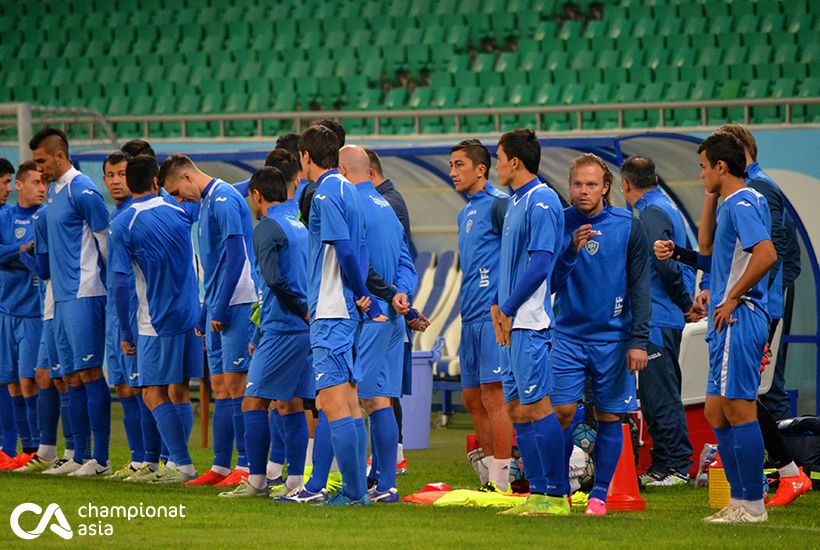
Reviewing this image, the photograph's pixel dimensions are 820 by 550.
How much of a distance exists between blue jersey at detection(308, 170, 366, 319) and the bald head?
499 mm

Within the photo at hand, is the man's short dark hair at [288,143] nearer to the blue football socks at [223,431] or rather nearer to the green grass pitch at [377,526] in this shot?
the blue football socks at [223,431]

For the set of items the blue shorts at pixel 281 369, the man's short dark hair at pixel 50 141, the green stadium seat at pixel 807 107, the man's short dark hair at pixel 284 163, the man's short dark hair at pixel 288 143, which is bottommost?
the blue shorts at pixel 281 369

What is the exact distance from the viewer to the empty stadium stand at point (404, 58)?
18578 millimetres

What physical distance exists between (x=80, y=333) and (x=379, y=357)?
9.15 feet

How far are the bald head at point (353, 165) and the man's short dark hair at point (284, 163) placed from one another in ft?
1.96

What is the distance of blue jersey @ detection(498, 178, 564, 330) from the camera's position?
7250 mm

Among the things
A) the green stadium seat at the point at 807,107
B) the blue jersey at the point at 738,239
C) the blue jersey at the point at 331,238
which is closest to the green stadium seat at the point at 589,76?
the green stadium seat at the point at 807,107

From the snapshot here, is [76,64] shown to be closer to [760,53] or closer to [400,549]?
[760,53]

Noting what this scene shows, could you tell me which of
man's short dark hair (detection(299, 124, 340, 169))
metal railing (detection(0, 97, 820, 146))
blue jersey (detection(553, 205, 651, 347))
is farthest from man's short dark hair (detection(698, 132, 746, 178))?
metal railing (detection(0, 97, 820, 146))

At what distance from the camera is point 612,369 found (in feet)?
24.5

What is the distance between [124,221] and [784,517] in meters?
4.62

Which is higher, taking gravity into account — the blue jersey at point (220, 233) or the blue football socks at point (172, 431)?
the blue jersey at point (220, 233)

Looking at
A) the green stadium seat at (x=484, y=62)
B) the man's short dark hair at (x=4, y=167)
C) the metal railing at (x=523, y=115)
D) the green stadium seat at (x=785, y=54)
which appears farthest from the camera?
the green stadium seat at (x=484, y=62)

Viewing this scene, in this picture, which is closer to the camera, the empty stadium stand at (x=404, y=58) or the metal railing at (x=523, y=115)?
the metal railing at (x=523, y=115)
